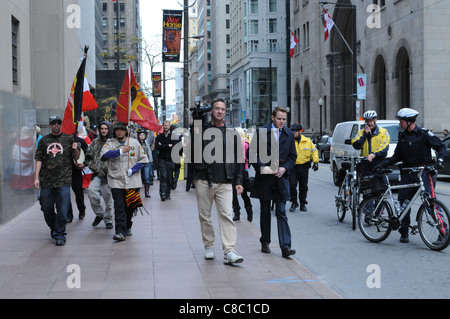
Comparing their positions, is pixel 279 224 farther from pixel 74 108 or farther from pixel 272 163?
pixel 74 108

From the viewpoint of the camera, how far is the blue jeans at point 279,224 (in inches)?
316

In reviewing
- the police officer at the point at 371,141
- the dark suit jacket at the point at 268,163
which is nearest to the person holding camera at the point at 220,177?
the dark suit jacket at the point at 268,163

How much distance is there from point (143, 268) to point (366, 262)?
2.79 meters

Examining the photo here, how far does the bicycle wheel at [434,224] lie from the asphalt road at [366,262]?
138 mm

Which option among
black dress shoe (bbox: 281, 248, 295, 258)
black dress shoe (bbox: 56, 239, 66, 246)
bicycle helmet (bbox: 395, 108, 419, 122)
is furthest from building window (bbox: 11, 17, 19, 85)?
bicycle helmet (bbox: 395, 108, 419, 122)

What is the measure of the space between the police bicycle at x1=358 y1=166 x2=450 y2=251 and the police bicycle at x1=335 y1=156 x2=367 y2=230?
3.09ft

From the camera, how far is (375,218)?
9.09 metres

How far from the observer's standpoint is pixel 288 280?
6625 millimetres

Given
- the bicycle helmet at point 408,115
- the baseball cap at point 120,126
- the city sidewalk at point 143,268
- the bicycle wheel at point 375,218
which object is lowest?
the city sidewalk at point 143,268

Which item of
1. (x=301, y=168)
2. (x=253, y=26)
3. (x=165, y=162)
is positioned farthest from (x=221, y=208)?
(x=253, y=26)

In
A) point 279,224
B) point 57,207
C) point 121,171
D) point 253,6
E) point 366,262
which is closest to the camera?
point 366,262

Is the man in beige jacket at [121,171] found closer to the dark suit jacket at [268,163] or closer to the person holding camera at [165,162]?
the dark suit jacket at [268,163]

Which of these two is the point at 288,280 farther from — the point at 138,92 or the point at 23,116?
the point at 23,116

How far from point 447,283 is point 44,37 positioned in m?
14.8
